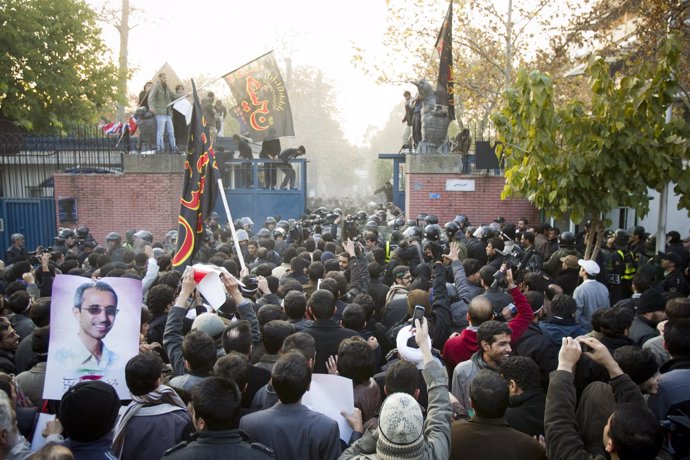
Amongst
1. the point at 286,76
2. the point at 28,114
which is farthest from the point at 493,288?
the point at 286,76

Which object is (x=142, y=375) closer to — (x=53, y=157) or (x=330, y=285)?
(x=330, y=285)

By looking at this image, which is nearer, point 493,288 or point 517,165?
point 493,288

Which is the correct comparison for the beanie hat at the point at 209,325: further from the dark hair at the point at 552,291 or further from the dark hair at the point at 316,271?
the dark hair at the point at 552,291

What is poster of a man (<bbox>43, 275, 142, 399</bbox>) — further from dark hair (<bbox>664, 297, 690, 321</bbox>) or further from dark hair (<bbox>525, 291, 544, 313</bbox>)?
dark hair (<bbox>664, 297, 690, 321</bbox>)

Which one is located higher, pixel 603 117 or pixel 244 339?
pixel 603 117

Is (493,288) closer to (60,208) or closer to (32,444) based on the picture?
(32,444)

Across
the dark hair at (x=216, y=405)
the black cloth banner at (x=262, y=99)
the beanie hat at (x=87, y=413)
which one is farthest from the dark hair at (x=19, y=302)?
the black cloth banner at (x=262, y=99)

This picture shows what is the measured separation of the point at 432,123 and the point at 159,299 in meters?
12.2

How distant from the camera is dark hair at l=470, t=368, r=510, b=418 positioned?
11.4 ft

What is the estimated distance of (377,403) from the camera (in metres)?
4.33

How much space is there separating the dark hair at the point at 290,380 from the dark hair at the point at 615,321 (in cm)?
259

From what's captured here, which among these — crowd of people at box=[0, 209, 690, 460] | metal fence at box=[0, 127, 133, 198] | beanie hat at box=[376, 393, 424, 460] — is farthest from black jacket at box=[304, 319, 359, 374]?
metal fence at box=[0, 127, 133, 198]

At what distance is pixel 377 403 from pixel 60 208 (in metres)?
15.2

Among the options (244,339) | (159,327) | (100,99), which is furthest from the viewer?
(100,99)
